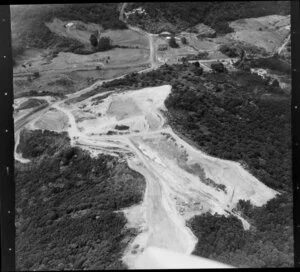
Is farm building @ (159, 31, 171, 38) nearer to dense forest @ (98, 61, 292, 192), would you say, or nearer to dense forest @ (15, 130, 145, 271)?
dense forest @ (98, 61, 292, 192)

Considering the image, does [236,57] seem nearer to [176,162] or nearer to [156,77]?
[156,77]

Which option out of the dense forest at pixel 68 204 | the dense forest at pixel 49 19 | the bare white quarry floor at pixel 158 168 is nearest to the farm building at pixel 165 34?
the dense forest at pixel 49 19

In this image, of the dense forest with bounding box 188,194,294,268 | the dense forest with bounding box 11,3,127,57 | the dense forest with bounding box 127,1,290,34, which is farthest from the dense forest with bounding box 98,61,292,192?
the dense forest with bounding box 11,3,127,57

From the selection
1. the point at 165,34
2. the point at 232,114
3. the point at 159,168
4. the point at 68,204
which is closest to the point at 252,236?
the point at 159,168

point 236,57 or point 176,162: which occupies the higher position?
point 236,57

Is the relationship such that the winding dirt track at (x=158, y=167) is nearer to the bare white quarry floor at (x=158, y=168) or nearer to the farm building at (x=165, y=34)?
the bare white quarry floor at (x=158, y=168)

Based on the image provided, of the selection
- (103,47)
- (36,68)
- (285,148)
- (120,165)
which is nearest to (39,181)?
(120,165)

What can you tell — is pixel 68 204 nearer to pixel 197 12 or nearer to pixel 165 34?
pixel 165 34
